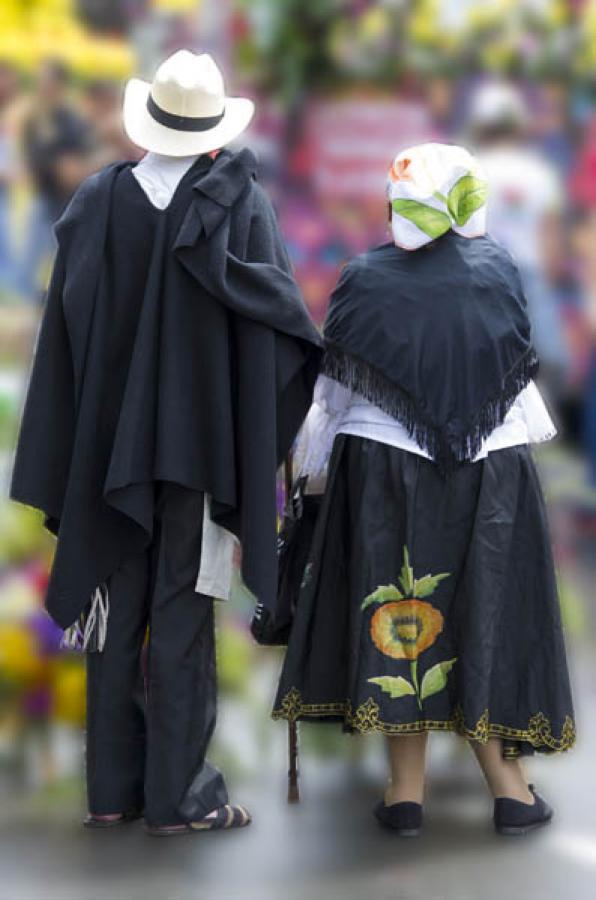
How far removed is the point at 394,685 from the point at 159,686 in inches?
21.8

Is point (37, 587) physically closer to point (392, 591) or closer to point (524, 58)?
point (392, 591)

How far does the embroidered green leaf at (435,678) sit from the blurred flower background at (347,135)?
929 millimetres

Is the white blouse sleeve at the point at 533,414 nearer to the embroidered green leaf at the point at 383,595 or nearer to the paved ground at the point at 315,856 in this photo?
the embroidered green leaf at the point at 383,595

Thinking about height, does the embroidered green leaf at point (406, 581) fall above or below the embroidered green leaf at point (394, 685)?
above

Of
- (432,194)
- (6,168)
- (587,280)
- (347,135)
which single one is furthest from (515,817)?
(587,280)

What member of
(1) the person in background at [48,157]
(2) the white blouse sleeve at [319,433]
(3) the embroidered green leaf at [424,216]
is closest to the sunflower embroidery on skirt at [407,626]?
(2) the white blouse sleeve at [319,433]

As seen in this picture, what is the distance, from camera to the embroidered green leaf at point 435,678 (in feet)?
12.3

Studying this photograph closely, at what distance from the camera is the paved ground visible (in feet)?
11.6

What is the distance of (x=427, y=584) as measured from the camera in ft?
12.3

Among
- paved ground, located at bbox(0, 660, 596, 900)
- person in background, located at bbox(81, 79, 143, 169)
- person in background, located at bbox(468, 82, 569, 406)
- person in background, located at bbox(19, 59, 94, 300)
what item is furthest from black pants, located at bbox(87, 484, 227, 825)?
person in background, located at bbox(468, 82, 569, 406)

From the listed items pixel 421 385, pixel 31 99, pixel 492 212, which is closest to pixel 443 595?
pixel 421 385

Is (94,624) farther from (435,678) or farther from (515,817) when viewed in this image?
(515,817)

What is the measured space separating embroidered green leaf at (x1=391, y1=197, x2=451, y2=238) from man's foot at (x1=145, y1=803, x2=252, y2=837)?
1.48 meters

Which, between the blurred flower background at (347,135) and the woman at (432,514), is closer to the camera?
the woman at (432,514)
